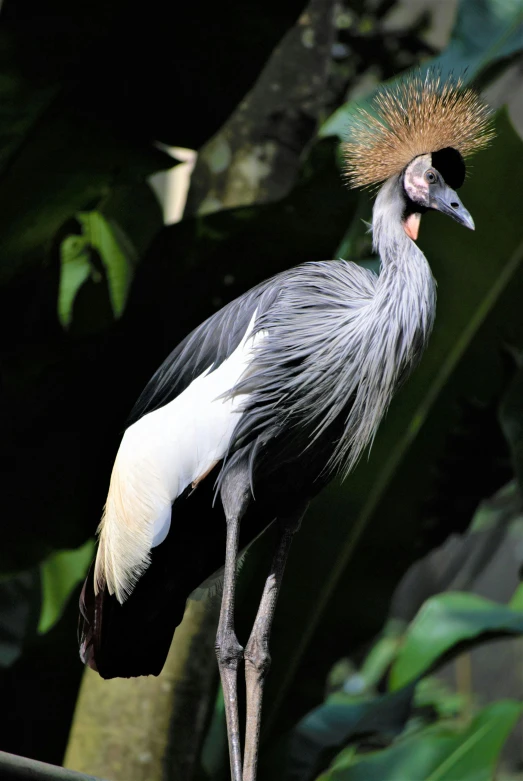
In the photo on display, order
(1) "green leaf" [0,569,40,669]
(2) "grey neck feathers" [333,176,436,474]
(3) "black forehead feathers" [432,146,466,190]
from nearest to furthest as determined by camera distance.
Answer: (2) "grey neck feathers" [333,176,436,474] → (3) "black forehead feathers" [432,146,466,190] → (1) "green leaf" [0,569,40,669]

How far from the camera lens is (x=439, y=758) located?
2590 mm

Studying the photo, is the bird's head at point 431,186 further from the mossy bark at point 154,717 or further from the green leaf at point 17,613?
the green leaf at point 17,613

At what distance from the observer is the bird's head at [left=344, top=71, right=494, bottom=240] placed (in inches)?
73.7

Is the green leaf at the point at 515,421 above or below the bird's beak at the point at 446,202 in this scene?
below

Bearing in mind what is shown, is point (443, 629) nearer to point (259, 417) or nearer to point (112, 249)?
point (259, 417)

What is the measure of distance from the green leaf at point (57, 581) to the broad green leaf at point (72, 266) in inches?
25.3

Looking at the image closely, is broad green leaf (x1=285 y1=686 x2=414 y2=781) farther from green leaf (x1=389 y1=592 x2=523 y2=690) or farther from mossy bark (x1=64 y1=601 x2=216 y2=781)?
mossy bark (x1=64 y1=601 x2=216 y2=781)

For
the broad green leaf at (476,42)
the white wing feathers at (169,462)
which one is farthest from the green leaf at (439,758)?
the broad green leaf at (476,42)

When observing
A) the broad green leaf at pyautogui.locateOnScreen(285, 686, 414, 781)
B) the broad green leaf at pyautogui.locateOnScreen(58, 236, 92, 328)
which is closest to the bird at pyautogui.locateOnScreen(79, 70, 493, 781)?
the broad green leaf at pyautogui.locateOnScreen(285, 686, 414, 781)

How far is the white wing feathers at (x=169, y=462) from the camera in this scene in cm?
182

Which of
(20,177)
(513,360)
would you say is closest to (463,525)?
(513,360)

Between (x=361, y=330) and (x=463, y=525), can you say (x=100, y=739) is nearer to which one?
(x=463, y=525)

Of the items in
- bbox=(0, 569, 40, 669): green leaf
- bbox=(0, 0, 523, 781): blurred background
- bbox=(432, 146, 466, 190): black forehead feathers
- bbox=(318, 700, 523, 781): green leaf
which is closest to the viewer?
bbox=(432, 146, 466, 190): black forehead feathers

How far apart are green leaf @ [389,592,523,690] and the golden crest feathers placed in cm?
123
